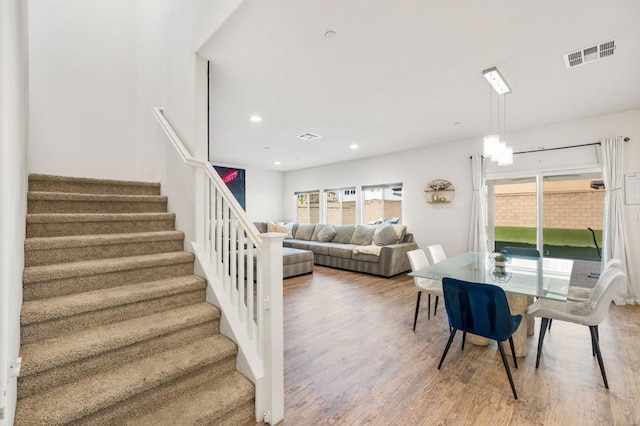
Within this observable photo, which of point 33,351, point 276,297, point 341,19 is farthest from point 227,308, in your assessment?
point 341,19

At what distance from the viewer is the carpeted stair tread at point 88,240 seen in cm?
176

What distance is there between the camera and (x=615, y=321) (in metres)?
3.19

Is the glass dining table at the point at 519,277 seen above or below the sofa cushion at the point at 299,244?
above

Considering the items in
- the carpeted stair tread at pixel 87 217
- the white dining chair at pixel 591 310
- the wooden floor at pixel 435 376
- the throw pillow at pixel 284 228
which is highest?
the carpeted stair tread at pixel 87 217

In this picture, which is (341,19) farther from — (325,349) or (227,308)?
(325,349)

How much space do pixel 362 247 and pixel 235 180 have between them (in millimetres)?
4400

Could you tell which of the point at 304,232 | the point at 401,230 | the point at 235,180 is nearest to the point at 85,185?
the point at 401,230

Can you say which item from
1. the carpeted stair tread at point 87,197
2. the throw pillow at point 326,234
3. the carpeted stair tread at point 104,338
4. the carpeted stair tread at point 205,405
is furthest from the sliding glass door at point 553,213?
the carpeted stair tread at point 87,197

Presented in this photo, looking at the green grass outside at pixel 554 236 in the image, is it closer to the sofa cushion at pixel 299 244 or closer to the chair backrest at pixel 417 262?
the chair backrest at pixel 417 262

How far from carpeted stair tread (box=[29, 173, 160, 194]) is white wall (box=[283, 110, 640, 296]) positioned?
16.3 feet

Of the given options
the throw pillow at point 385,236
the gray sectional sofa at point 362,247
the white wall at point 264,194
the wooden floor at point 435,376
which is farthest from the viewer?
the white wall at point 264,194

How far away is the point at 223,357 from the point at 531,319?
9.78 ft

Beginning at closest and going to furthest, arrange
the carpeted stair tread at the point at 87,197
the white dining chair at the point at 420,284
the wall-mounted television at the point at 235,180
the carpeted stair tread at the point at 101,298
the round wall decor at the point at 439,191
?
the carpeted stair tread at the point at 101,298, the carpeted stair tread at the point at 87,197, the white dining chair at the point at 420,284, the round wall decor at the point at 439,191, the wall-mounted television at the point at 235,180

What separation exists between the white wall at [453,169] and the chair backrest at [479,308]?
360 cm
